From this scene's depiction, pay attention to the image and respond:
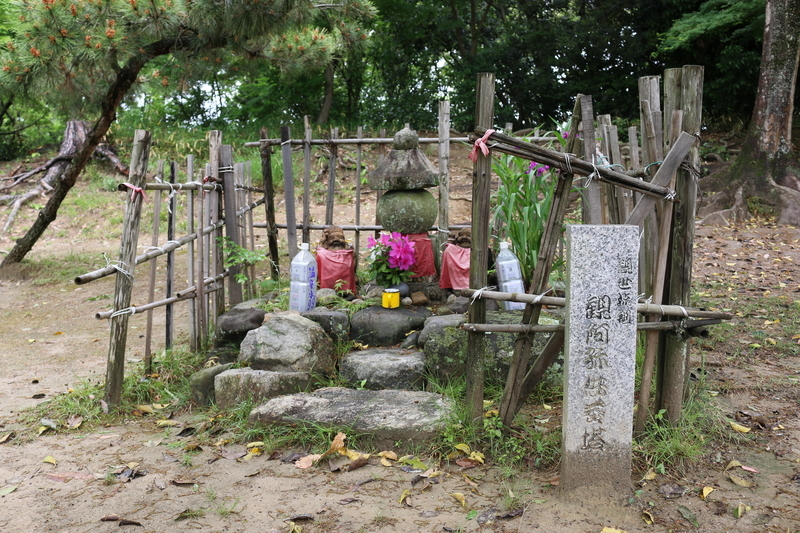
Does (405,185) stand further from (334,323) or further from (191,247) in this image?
(191,247)

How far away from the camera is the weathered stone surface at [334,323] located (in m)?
4.32

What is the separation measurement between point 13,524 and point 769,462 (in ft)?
10.9

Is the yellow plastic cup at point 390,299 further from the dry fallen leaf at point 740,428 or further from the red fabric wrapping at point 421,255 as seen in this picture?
the dry fallen leaf at point 740,428

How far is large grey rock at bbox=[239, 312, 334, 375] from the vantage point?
3.97m

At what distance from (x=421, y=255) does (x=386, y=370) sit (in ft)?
3.78

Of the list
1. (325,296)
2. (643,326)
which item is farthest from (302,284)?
(643,326)

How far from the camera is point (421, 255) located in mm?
4773

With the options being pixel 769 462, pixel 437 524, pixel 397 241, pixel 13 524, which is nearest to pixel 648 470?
pixel 769 462

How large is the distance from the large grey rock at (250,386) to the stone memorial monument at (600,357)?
1712 mm

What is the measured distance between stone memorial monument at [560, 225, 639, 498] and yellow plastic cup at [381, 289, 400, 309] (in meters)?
1.87

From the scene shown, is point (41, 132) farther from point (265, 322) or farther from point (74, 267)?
point (265, 322)

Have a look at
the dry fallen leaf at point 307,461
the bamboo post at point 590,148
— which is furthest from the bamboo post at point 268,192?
the bamboo post at point 590,148

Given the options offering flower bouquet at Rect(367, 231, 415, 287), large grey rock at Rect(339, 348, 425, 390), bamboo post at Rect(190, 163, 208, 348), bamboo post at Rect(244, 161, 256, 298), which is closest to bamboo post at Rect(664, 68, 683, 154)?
large grey rock at Rect(339, 348, 425, 390)

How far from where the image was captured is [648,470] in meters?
2.92
